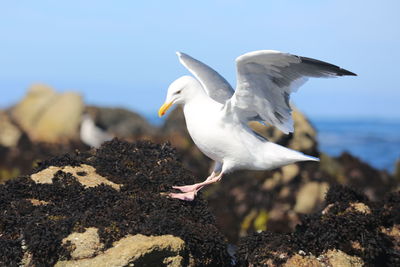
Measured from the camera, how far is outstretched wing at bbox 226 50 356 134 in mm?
7605

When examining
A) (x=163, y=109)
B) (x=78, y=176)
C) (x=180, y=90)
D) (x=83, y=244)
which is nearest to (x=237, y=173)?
(x=180, y=90)

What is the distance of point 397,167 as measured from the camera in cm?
2427

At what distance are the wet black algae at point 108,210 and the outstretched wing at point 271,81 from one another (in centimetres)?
138

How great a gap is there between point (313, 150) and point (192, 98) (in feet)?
33.8

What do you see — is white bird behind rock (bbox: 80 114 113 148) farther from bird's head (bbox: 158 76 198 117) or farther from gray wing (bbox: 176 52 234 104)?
bird's head (bbox: 158 76 198 117)

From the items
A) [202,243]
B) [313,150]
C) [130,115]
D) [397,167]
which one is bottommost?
[130,115]

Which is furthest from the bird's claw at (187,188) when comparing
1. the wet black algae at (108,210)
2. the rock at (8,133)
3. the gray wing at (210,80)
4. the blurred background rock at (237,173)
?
the rock at (8,133)

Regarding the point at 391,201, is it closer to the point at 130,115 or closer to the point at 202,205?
the point at 202,205

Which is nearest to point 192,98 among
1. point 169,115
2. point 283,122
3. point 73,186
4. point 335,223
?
point 283,122

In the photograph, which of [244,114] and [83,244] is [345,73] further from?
[83,244]

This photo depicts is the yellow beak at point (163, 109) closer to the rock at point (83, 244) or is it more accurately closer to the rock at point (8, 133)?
the rock at point (83, 244)

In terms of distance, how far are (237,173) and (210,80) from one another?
30.6ft

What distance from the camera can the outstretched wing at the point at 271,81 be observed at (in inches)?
299

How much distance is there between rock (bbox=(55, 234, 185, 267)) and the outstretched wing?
7.27ft
